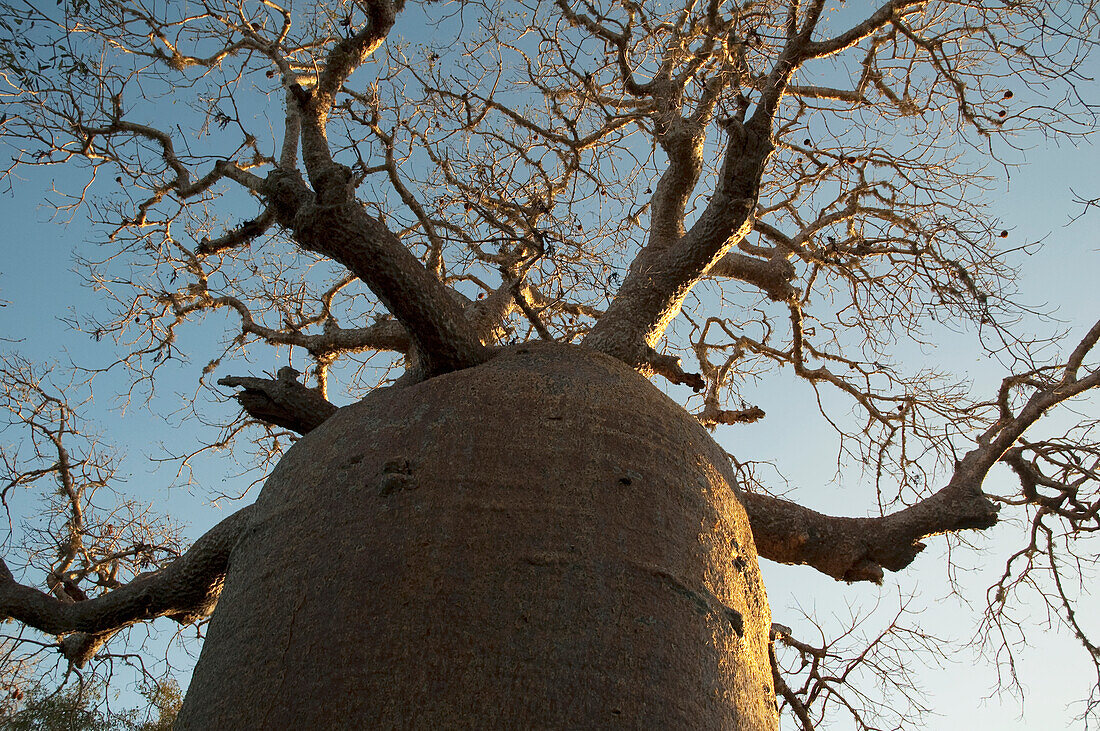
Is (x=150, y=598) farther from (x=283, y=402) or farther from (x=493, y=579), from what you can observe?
(x=493, y=579)

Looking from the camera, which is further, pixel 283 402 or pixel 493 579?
pixel 283 402

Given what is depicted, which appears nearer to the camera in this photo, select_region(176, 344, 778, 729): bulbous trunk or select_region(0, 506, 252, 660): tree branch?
select_region(176, 344, 778, 729): bulbous trunk

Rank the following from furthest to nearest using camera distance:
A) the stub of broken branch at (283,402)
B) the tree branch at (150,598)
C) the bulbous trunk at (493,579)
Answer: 1. the stub of broken branch at (283,402)
2. the tree branch at (150,598)
3. the bulbous trunk at (493,579)

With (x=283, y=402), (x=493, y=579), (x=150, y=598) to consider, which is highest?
(x=283, y=402)

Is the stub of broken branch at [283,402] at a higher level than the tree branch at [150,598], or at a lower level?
higher

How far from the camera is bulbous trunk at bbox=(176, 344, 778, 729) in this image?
4.96 ft

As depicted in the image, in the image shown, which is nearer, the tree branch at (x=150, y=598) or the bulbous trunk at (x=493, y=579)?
the bulbous trunk at (x=493, y=579)

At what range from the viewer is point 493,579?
166cm

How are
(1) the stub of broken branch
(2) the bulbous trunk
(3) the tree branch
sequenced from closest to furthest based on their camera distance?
(2) the bulbous trunk < (3) the tree branch < (1) the stub of broken branch

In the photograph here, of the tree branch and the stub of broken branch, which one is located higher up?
the stub of broken branch

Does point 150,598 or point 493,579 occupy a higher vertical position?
point 150,598

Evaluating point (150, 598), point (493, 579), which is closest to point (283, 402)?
point (150, 598)

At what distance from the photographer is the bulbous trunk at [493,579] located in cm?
151

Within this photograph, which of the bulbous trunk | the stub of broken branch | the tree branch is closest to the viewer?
the bulbous trunk
